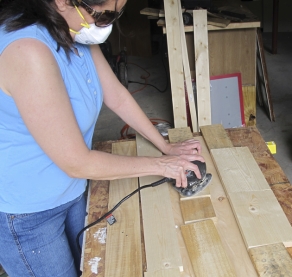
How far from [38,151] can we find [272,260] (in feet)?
2.55

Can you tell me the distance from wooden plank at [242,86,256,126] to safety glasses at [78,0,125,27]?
2.65 meters

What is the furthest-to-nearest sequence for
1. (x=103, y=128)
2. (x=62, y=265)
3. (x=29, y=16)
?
(x=103, y=128), (x=62, y=265), (x=29, y=16)

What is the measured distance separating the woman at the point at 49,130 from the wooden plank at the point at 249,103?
2369 millimetres

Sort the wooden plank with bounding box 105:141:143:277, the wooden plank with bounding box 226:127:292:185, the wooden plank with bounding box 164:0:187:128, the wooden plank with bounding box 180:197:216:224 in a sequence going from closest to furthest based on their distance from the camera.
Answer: the wooden plank with bounding box 105:141:143:277
the wooden plank with bounding box 180:197:216:224
the wooden plank with bounding box 226:127:292:185
the wooden plank with bounding box 164:0:187:128

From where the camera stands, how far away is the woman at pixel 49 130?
2.95 ft

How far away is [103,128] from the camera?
13.6 ft

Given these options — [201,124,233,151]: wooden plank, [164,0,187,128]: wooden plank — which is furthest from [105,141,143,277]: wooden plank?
Result: [164,0,187,128]: wooden plank

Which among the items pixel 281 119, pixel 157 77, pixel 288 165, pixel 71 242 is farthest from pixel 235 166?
pixel 157 77

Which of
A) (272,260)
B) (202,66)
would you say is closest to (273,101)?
(202,66)

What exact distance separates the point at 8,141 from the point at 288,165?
271 cm

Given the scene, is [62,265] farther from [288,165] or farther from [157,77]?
[157,77]

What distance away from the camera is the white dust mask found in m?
1.06

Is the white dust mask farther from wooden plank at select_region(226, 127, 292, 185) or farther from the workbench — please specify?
wooden plank at select_region(226, 127, 292, 185)

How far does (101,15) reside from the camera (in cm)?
102
